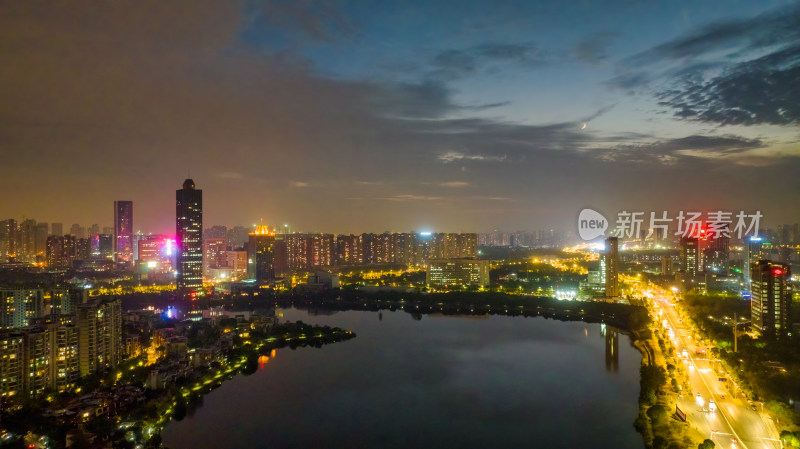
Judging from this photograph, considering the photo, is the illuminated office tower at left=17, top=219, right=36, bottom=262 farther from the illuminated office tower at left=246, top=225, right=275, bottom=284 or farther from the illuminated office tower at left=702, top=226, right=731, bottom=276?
the illuminated office tower at left=702, top=226, right=731, bottom=276

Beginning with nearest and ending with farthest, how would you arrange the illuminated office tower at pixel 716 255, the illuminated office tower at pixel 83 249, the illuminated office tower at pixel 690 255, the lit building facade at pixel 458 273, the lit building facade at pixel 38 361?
1. the lit building facade at pixel 38 361
2. the illuminated office tower at pixel 690 255
3. the lit building facade at pixel 458 273
4. the illuminated office tower at pixel 716 255
5. the illuminated office tower at pixel 83 249

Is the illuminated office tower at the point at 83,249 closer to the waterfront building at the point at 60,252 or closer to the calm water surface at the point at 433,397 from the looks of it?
the waterfront building at the point at 60,252

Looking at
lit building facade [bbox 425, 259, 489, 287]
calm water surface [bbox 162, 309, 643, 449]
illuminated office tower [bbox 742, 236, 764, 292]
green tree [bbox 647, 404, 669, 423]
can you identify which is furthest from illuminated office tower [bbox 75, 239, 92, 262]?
illuminated office tower [bbox 742, 236, 764, 292]

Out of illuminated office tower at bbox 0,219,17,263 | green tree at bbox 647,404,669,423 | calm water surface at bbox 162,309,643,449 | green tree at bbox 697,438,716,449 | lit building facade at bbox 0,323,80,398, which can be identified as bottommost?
calm water surface at bbox 162,309,643,449

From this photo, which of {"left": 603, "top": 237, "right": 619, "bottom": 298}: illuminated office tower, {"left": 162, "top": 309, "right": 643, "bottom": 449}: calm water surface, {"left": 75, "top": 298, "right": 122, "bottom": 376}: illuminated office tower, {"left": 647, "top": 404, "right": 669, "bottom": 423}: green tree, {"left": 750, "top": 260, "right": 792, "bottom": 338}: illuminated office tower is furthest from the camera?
{"left": 603, "top": 237, "right": 619, "bottom": 298}: illuminated office tower

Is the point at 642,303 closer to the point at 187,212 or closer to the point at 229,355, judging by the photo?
the point at 229,355

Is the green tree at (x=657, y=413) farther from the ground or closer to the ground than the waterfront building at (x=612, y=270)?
closer to the ground

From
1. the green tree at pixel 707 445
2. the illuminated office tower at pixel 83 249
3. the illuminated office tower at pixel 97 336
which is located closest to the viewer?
the green tree at pixel 707 445

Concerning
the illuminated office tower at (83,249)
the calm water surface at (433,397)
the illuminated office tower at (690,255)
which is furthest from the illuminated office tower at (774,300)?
the illuminated office tower at (83,249)
